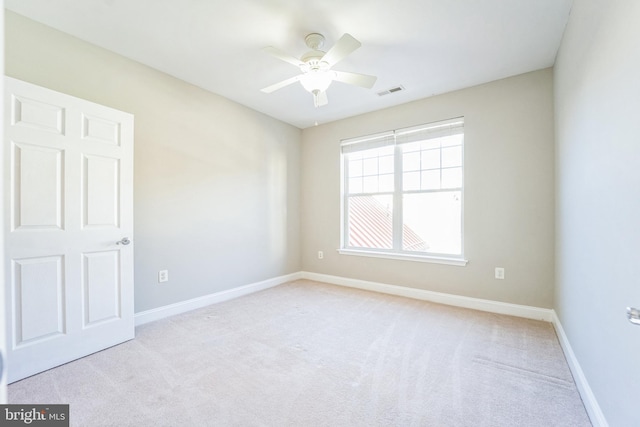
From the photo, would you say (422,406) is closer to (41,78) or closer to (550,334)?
(550,334)

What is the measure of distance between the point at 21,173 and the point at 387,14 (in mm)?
2940

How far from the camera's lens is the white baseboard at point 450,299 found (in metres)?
3.07

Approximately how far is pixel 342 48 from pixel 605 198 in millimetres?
1901

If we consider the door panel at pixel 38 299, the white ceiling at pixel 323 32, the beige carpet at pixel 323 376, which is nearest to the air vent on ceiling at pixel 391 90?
the white ceiling at pixel 323 32

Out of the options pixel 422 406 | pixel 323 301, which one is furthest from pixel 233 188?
pixel 422 406

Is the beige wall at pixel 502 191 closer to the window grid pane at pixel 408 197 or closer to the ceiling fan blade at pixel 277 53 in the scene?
the window grid pane at pixel 408 197

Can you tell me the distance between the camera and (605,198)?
1.58 meters

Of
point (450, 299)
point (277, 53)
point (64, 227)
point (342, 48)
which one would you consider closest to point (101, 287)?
point (64, 227)

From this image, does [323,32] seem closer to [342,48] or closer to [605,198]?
[342,48]

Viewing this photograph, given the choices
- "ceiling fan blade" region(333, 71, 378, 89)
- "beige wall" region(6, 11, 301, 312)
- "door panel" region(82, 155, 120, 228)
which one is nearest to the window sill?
"beige wall" region(6, 11, 301, 312)

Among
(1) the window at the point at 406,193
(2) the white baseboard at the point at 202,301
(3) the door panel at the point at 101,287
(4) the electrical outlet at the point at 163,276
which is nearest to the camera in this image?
(3) the door panel at the point at 101,287

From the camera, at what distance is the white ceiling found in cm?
220

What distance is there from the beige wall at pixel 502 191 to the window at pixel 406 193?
0.48 ft

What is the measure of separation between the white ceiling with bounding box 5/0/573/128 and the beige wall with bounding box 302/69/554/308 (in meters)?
0.29
